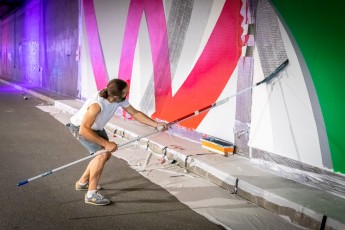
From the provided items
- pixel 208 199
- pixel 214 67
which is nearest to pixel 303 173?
pixel 208 199

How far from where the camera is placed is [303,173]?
15.2 ft

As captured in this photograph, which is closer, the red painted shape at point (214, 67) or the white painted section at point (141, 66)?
the red painted shape at point (214, 67)

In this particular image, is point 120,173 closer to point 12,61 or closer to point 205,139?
point 205,139

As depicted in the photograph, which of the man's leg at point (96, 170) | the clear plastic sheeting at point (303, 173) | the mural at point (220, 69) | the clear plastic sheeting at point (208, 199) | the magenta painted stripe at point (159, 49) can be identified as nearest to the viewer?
the clear plastic sheeting at point (208, 199)

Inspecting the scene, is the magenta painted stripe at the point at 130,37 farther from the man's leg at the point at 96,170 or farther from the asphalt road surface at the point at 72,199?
the man's leg at the point at 96,170

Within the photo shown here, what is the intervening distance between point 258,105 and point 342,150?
152 centimetres

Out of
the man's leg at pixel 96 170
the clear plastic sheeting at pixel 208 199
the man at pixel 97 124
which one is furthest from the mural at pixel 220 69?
the man's leg at pixel 96 170

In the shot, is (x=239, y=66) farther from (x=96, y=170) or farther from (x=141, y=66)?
(x=141, y=66)

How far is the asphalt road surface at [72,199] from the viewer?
11.6ft

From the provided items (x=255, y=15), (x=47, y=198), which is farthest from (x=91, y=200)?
(x=255, y=15)

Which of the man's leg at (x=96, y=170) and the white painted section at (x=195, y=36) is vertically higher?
the white painted section at (x=195, y=36)

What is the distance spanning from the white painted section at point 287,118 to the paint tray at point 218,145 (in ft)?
1.56

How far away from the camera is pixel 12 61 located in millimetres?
27547

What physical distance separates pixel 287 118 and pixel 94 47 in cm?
859
